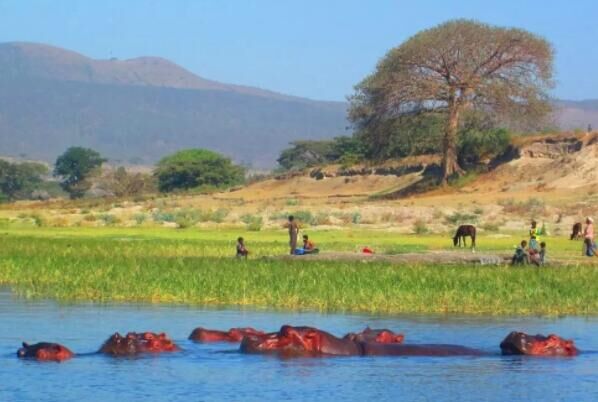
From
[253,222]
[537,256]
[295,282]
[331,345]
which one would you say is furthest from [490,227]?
[331,345]

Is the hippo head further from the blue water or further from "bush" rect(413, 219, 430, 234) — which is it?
"bush" rect(413, 219, 430, 234)

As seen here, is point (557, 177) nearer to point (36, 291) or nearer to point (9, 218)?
point (9, 218)

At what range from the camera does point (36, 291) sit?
27.0 meters

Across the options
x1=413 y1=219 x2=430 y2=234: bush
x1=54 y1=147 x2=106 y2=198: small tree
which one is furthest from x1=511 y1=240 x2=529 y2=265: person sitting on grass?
x1=54 y1=147 x2=106 y2=198: small tree

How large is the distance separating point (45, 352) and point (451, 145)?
51.5 meters

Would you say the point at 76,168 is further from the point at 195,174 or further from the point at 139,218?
the point at 139,218

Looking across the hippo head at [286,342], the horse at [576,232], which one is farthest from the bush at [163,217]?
the hippo head at [286,342]

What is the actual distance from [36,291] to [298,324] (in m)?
6.61

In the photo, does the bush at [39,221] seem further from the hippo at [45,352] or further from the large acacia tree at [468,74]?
the hippo at [45,352]

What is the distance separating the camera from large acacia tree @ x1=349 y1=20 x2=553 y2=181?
66.1 meters

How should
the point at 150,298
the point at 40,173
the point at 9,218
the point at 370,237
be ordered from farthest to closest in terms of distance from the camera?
the point at 40,173 → the point at 9,218 → the point at 370,237 → the point at 150,298

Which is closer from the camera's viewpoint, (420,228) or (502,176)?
(420,228)

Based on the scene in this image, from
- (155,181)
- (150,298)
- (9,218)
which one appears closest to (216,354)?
(150,298)

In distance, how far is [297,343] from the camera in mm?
18859
